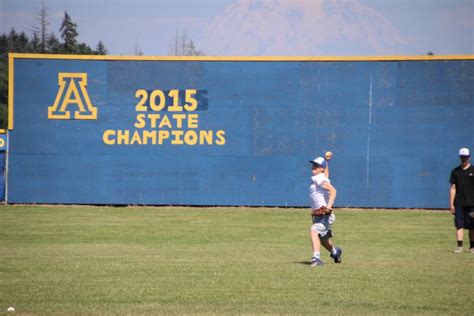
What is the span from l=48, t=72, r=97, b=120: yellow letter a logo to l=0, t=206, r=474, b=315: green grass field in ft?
20.5

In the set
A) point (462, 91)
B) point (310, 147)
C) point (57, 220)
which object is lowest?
point (57, 220)

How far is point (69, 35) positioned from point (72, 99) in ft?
227

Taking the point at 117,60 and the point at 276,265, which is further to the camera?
the point at 117,60

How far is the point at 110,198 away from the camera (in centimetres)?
3092

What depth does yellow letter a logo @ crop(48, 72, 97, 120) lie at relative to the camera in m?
31.1

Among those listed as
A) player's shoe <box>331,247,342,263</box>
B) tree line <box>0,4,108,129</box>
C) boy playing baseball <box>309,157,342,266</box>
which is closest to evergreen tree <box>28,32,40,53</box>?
tree line <box>0,4,108,129</box>

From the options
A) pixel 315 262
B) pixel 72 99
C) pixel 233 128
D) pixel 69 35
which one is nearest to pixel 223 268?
pixel 315 262

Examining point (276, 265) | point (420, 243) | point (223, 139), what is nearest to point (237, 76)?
point (223, 139)

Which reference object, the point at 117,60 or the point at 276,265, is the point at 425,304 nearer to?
the point at 276,265

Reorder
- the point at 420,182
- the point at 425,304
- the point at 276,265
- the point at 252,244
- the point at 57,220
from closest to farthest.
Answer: the point at 425,304
the point at 276,265
the point at 252,244
the point at 57,220
the point at 420,182

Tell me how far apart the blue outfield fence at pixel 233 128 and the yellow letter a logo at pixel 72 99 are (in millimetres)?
34

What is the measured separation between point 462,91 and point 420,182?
3.25 m

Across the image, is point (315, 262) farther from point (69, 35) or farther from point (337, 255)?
point (69, 35)

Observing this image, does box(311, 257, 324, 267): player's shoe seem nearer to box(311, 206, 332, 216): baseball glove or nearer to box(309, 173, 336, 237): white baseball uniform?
box(309, 173, 336, 237): white baseball uniform
